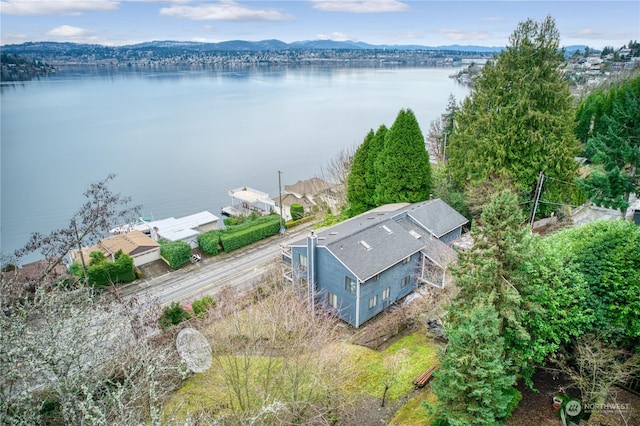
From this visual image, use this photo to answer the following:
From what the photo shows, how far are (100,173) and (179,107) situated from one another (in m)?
63.2

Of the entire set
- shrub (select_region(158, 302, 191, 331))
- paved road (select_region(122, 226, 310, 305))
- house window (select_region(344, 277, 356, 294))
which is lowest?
paved road (select_region(122, 226, 310, 305))

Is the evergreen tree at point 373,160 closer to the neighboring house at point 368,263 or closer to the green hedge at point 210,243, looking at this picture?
the neighboring house at point 368,263

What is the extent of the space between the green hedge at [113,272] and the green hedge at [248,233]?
25.3 ft

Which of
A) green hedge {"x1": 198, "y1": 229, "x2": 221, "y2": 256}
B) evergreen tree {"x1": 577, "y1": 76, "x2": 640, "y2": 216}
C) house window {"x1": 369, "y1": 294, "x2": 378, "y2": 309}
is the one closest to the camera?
house window {"x1": 369, "y1": 294, "x2": 378, "y2": 309}

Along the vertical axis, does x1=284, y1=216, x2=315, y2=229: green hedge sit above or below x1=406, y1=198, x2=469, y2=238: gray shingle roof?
below

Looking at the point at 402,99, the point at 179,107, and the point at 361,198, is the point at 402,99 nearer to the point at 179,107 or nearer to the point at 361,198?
the point at 179,107

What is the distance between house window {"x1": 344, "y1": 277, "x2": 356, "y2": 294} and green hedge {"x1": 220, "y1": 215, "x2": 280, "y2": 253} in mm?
16296

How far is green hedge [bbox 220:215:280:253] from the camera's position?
34.4 metres

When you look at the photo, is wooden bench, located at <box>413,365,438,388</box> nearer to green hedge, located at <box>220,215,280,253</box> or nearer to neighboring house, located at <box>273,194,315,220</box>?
green hedge, located at <box>220,215,280,253</box>

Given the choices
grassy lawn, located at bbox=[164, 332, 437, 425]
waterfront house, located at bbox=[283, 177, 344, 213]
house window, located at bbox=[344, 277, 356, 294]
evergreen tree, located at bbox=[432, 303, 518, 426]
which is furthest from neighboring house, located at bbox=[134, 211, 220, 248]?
evergreen tree, located at bbox=[432, 303, 518, 426]

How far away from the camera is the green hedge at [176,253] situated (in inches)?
1248

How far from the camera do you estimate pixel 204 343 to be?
A: 14641 millimetres

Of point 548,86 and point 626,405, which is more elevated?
point 548,86

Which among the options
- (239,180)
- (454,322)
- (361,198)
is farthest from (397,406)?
(239,180)
